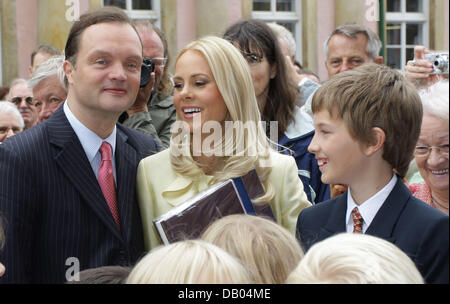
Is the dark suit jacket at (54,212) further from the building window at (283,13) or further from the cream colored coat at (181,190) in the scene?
the building window at (283,13)

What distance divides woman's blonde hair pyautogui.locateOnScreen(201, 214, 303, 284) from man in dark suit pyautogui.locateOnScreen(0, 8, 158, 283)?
0.77 meters

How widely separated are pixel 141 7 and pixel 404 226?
11624 mm

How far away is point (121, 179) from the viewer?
2725 mm

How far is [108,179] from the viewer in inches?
105

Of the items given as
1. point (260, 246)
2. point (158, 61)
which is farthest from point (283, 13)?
point (260, 246)

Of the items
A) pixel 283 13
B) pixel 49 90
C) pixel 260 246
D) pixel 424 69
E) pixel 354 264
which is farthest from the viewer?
pixel 283 13

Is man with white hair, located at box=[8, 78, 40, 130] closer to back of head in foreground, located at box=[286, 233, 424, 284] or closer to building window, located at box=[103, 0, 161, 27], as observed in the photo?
back of head in foreground, located at box=[286, 233, 424, 284]

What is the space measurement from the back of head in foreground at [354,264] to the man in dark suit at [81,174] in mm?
1116

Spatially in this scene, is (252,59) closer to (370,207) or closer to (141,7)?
(370,207)

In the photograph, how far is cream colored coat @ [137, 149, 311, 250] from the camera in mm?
2746

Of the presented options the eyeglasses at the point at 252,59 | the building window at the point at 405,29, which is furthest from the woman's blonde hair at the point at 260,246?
the building window at the point at 405,29

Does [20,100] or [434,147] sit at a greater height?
[434,147]

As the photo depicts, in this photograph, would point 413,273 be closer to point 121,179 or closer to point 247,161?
point 247,161
